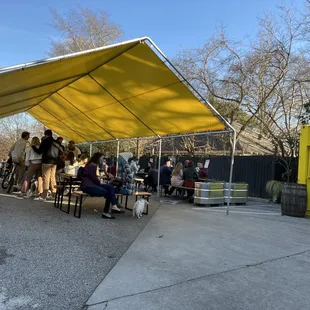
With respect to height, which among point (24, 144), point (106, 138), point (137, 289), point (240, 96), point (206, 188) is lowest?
point (137, 289)

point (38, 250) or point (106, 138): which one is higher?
point (106, 138)

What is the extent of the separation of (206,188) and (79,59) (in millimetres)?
5679

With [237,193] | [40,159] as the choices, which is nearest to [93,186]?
[40,159]

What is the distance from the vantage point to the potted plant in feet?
39.9

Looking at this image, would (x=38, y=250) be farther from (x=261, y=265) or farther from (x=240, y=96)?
(x=240, y=96)

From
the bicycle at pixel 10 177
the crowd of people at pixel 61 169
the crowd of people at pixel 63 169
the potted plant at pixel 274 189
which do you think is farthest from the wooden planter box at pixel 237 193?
the bicycle at pixel 10 177

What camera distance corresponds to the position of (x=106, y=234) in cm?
555

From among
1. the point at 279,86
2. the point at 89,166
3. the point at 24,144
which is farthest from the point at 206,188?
the point at 279,86

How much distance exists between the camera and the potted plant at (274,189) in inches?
479

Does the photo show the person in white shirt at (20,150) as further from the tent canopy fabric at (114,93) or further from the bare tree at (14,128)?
the bare tree at (14,128)

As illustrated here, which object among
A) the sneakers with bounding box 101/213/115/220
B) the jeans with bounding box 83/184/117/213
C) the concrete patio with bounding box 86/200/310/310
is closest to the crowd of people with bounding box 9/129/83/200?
the jeans with bounding box 83/184/117/213

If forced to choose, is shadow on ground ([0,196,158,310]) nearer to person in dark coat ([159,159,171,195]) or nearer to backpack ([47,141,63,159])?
backpack ([47,141,63,159])

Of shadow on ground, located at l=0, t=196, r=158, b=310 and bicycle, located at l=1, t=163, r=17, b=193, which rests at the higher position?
bicycle, located at l=1, t=163, r=17, b=193

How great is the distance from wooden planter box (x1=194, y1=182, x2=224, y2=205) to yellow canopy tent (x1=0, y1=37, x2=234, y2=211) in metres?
1.72
